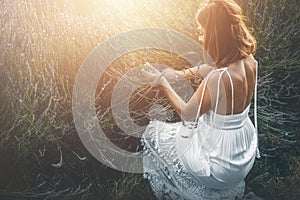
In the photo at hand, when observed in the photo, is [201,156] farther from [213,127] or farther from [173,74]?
[173,74]

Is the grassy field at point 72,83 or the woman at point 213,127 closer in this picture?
the woman at point 213,127

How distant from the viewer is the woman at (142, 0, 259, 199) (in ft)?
7.39

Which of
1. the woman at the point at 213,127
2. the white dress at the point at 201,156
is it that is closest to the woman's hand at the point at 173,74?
the woman at the point at 213,127

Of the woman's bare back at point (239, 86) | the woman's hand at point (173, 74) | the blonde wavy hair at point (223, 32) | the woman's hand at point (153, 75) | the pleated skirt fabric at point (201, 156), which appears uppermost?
the blonde wavy hair at point (223, 32)

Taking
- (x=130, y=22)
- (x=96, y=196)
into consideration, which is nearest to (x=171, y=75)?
(x=130, y=22)

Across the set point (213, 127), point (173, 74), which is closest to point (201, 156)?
point (213, 127)

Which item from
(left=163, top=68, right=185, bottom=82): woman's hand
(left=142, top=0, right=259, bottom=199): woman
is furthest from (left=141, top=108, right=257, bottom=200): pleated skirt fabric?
(left=163, top=68, right=185, bottom=82): woman's hand

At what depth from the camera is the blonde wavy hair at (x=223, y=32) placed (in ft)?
7.25

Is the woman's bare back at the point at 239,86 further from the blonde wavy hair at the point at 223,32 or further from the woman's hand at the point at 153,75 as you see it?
the woman's hand at the point at 153,75

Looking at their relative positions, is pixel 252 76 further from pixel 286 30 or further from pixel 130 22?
pixel 130 22

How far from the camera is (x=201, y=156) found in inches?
95.3

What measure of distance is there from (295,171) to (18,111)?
136cm

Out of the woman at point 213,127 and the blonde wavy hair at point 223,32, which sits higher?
the blonde wavy hair at point 223,32

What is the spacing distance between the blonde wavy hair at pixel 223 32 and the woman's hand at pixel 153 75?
25cm
